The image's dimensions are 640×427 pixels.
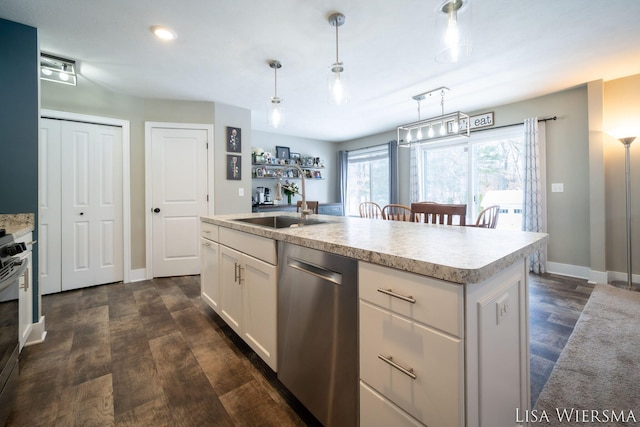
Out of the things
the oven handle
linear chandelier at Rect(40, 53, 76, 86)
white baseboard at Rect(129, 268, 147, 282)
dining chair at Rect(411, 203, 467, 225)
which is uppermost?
linear chandelier at Rect(40, 53, 76, 86)

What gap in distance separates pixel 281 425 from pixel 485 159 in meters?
4.47

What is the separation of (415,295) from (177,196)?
3.66m

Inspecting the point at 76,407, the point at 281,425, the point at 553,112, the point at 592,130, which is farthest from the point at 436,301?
the point at 553,112

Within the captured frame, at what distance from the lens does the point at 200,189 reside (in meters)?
3.75

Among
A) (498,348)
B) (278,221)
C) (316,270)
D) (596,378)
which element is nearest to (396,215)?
(278,221)

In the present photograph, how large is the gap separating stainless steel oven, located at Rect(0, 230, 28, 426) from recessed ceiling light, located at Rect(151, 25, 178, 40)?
5.94 ft

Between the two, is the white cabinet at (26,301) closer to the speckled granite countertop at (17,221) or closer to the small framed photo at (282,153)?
the speckled granite countertop at (17,221)

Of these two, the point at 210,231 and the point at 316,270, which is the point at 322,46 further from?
the point at 316,270

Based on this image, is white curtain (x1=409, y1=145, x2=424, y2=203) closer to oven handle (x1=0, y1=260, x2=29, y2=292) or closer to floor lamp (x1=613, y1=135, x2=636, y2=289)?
Answer: floor lamp (x1=613, y1=135, x2=636, y2=289)

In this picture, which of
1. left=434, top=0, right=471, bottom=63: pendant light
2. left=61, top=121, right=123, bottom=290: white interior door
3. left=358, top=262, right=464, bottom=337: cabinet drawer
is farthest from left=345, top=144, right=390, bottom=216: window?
left=358, top=262, right=464, bottom=337: cabinet drawer

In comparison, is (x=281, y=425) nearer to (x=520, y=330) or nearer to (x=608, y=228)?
(x=520, y=330)

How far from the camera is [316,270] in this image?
3.86 feet

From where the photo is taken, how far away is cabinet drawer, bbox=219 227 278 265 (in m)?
1.45

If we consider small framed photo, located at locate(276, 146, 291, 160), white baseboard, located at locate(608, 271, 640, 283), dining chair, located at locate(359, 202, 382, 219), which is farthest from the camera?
small framed photo, located at locate(276, 146, 291, 160)
